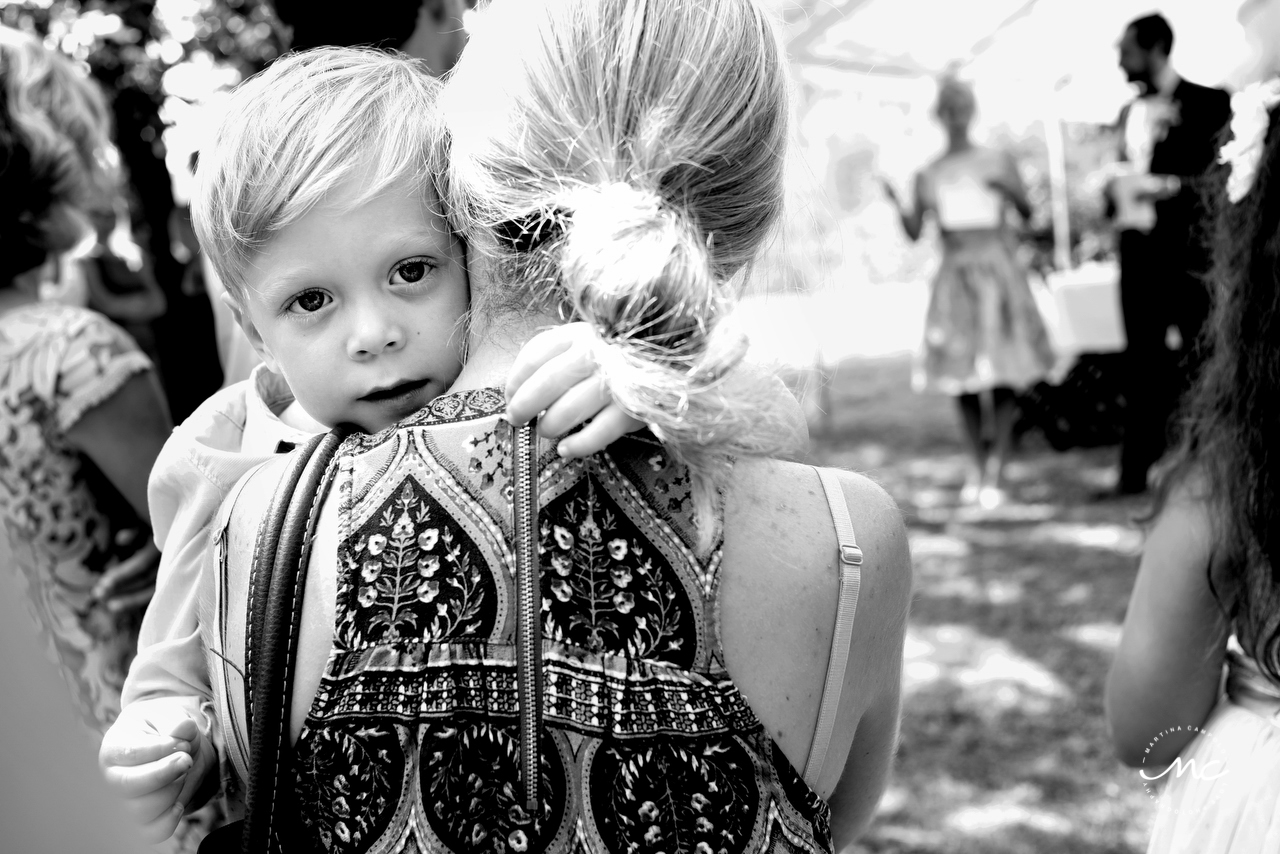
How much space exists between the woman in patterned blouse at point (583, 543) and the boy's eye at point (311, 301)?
20cm

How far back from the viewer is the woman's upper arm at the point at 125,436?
211 cm

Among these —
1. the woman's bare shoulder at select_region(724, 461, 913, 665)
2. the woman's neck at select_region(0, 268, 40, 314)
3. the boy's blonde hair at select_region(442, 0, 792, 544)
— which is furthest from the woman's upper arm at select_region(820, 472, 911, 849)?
the woman's neck at select_region(0, 268, 40, 314)

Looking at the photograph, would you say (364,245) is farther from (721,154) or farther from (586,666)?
(586,666)

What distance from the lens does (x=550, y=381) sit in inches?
39.7

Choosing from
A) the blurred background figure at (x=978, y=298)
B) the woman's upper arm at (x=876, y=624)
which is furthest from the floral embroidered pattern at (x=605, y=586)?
the blurred background figure at (x=978, y=298)

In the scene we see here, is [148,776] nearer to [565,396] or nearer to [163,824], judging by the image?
[163,824]

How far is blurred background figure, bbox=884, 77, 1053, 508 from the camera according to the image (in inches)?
269

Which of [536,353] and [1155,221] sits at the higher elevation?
[536,353]

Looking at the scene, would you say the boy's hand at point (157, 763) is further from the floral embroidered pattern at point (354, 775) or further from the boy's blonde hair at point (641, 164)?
the boy's blonde hair at point (641, 164)

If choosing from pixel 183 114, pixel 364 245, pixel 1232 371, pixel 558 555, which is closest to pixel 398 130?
pixel 364 245

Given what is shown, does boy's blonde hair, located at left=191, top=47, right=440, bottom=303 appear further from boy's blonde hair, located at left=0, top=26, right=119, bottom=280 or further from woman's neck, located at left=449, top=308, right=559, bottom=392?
boy's blonde hair, located at left=0, top=26, right=119, bottom=280

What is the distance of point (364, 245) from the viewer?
1169mm

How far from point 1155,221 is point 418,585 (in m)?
6.30

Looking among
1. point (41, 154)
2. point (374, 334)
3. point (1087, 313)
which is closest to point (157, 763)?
point (374, 334)
